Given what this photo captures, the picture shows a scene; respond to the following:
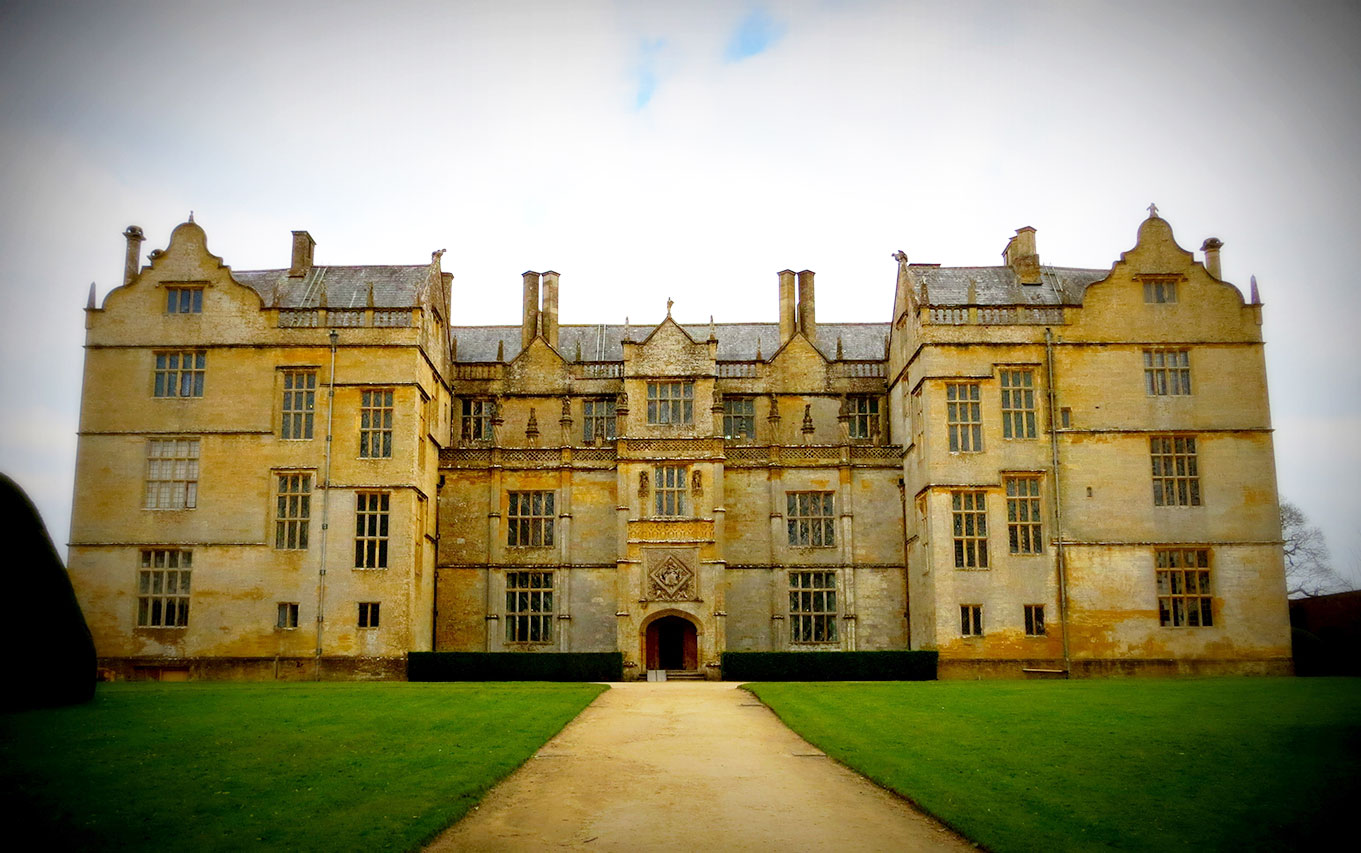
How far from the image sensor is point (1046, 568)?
3456 centimetres

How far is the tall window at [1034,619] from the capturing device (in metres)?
34.2

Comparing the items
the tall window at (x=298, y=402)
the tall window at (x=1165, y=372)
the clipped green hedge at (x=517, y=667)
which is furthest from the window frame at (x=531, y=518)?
the tall window at (x=1165, y=372)

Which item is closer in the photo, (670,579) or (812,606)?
(670,579)

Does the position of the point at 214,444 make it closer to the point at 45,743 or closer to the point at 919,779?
the point at 45,743

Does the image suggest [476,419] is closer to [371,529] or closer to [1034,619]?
[371,529]

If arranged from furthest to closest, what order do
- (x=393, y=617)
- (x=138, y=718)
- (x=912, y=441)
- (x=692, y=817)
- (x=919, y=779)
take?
(x=912, y=441)
(x=393, y=617)
(x=138, y=718)
(x=919, y=779)
(x=692, y=817)

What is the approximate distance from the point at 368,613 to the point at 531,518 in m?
7.08

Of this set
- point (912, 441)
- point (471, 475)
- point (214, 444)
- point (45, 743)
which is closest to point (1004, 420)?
point (912, 441)

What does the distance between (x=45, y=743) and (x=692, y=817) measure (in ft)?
33.0

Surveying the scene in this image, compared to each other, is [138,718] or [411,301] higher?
[411,301]

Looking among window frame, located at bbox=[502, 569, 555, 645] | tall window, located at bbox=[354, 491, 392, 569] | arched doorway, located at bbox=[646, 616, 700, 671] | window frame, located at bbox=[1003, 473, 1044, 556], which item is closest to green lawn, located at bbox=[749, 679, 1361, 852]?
window frame, located at bbox=[1003, 473, 1044, 556]

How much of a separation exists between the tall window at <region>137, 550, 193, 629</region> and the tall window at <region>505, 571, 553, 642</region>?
1050cm

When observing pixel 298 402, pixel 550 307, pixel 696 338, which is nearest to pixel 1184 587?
pixel 696 338

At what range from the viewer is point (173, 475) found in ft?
116
